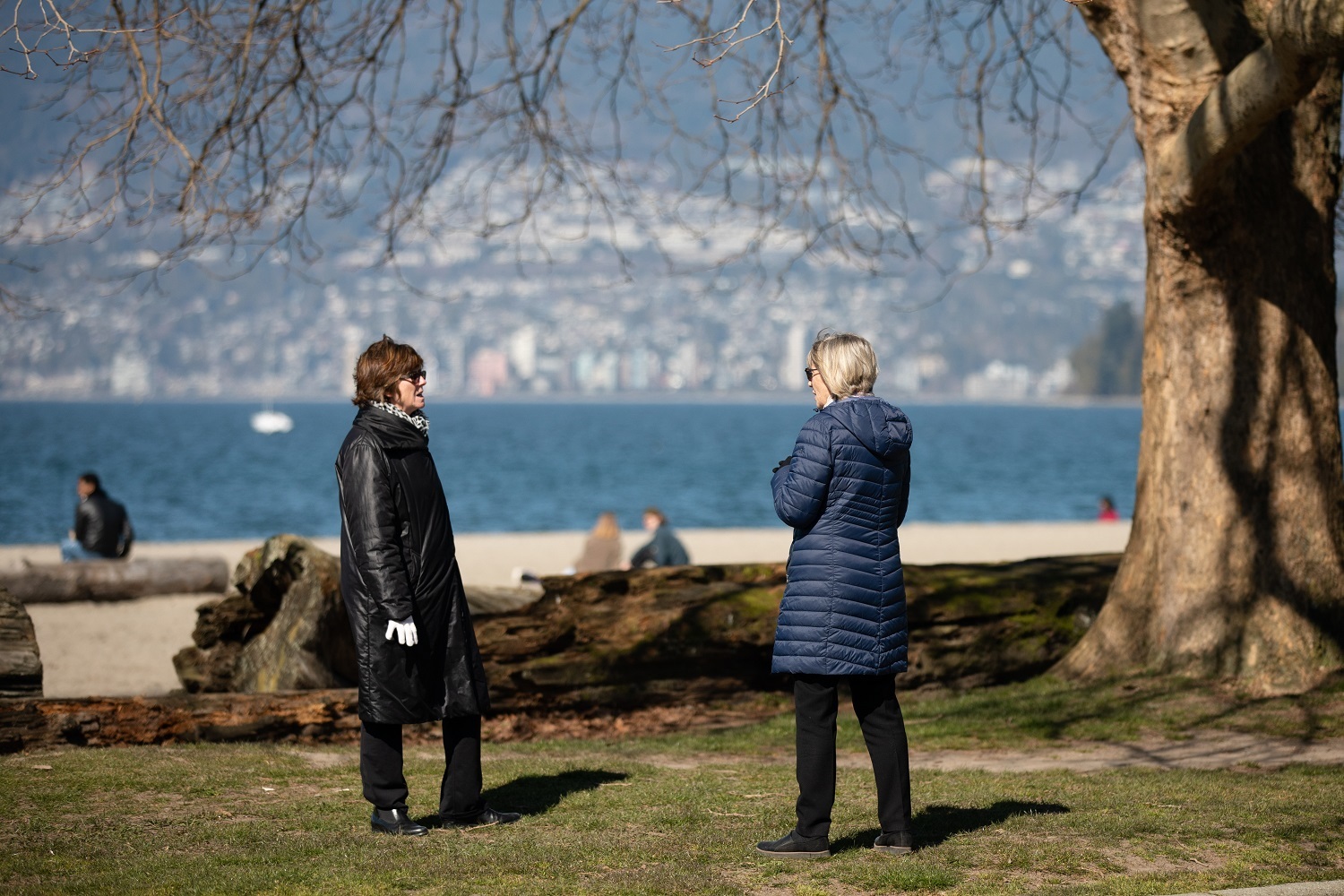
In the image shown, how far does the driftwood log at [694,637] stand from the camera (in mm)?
7828

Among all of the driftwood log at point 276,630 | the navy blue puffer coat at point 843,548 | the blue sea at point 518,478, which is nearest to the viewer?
the navy blue puffer coat at point 843,548

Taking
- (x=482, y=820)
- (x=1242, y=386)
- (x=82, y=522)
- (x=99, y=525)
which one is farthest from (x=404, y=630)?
(x=82, y=522)

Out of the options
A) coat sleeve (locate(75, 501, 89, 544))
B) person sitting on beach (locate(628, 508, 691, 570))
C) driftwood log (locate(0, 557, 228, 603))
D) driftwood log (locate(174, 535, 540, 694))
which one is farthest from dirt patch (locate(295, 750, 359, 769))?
coat sleeve (locate(75, 501, 89, 544))

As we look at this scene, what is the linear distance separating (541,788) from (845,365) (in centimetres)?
240

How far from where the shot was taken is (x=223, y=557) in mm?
20594

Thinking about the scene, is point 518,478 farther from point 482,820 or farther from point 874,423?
point 874,423

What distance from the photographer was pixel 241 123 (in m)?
9.23

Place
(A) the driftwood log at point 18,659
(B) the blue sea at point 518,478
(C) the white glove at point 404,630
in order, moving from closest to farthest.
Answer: (C) the white glove at point 404,630, (A) the driftwood log at point 18,659, (B) the blue sea at point 518,478

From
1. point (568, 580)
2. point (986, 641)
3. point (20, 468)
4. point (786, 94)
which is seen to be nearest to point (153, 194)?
point (568, 580)

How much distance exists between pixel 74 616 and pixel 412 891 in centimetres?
1167

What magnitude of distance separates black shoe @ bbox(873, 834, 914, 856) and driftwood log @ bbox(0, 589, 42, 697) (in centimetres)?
422

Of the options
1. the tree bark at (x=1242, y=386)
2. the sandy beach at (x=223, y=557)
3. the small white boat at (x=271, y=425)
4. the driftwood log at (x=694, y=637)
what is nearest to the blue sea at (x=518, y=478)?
the small white boat at (x=271, y=425)

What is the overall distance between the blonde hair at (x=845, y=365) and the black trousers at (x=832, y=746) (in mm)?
911

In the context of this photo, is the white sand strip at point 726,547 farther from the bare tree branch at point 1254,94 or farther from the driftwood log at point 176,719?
the bare tree branch at point 1254,94
